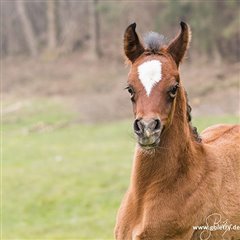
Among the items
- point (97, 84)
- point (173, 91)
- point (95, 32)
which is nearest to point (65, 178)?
point (173, 91)

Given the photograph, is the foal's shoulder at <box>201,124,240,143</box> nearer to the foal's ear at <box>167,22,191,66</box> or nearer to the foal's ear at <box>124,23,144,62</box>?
the foal's ear at <box>167,22,191,66</box>

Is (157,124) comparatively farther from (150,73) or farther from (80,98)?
(80,98)

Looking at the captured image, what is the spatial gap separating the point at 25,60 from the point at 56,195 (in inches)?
1078

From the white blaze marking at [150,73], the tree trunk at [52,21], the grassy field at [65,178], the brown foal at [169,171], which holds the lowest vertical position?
the brown foal at [169,171]

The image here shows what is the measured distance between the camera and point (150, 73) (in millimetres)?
5312

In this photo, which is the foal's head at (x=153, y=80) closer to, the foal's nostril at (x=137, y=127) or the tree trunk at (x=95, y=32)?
the foal's nostril at (x=137, y=127)

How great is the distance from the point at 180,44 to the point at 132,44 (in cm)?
41

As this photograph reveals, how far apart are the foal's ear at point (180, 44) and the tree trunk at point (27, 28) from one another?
40758mm

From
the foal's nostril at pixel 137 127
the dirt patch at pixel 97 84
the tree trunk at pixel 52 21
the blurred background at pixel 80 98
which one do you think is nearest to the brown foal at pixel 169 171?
the foal's nostril at pixel 137 127

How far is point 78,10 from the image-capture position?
4581 centimetres

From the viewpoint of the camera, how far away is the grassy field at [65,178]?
51.5 feet

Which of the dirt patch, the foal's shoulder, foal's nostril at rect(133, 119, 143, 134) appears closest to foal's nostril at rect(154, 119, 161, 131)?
foal's nostril at rect(133, 119, 143, 134)

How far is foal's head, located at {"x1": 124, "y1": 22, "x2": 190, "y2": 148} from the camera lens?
197 inches

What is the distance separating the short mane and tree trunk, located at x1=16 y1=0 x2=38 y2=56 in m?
40.7
